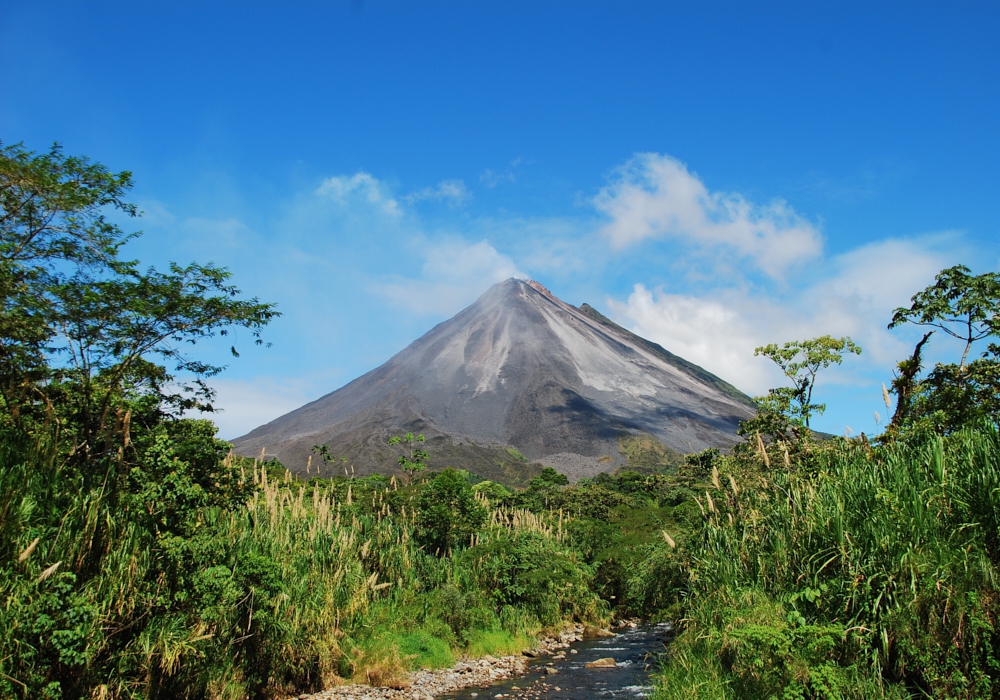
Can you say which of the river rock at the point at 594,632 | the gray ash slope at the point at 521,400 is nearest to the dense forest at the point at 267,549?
the river rock at the point at 594,632

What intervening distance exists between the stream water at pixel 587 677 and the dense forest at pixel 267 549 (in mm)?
1222

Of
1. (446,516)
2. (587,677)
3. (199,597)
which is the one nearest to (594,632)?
(446,516)

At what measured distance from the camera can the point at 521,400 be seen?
401ft

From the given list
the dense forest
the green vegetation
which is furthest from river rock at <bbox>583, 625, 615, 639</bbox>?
the green vegetation

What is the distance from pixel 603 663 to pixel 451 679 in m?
3.82

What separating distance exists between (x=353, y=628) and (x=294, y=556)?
5.95 feet

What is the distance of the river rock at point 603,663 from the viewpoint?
1433 centimetres

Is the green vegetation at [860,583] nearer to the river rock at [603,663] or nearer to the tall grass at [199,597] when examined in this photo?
the river rock at [603,663]

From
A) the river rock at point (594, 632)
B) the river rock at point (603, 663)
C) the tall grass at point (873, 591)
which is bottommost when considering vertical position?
the river rock at point (594, 632)

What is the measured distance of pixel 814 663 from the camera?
7.39m

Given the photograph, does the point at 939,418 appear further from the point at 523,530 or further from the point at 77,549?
the point at 77,549

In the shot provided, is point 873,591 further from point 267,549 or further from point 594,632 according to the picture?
point 594,632

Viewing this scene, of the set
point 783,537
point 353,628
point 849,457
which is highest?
point 849,457

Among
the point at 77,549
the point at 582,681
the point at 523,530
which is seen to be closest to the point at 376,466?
the point at 523,530
